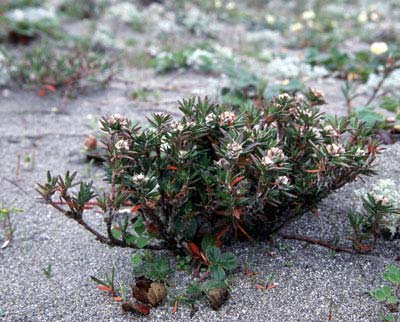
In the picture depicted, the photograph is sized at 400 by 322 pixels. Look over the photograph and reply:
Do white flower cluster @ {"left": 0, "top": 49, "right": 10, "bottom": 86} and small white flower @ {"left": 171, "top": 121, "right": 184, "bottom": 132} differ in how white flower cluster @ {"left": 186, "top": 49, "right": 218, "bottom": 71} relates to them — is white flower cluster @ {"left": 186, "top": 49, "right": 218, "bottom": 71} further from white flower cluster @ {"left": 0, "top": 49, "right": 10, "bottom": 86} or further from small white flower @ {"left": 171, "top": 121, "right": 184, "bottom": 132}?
small white flower @ {"left": 171, "top": 121, "right": 184, "bottom": 132}

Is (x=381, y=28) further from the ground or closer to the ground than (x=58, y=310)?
further from the ground

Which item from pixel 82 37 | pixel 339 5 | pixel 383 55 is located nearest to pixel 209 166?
pixel 383 55

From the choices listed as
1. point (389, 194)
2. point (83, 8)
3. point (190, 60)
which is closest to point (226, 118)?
point (389, 194)

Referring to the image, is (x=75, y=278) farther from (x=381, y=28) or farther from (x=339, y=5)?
(x=339, y=5)

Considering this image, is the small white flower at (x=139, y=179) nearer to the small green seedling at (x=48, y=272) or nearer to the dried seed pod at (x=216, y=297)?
the dried seed pod at (x=216, y=297)

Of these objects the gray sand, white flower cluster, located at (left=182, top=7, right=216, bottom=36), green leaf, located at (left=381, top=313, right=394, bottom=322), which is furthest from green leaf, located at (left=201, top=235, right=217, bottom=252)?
white flower cluster, located at (left=182, top=7, right=216, bottom=36)

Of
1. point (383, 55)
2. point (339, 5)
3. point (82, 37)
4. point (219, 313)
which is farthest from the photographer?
point (339, 5)

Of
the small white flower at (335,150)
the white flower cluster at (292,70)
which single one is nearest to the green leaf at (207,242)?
the small white flower at (335,150)
